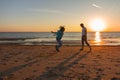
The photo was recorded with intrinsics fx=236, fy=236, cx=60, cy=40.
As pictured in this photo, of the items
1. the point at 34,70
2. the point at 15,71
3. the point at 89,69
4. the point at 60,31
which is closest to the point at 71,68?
the point at 89,69

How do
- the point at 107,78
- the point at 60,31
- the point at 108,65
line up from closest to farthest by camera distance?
the point at 107,78 → the point at 108,65 → the point at 60,31

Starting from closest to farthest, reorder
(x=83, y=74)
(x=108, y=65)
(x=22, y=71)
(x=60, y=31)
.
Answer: (x=83, y=74) < (x=22, y=71) < (x=108, y=65) < (x=60, y=31)

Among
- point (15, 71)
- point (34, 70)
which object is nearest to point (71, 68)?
point (34, 70)

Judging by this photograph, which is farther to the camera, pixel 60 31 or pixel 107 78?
pixel 60 31

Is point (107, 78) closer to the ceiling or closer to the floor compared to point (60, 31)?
closer to the floor

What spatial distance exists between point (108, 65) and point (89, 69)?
51.3 inches

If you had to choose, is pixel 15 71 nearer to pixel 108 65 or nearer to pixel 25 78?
pixel 25 78

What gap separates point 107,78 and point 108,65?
7.79 ft

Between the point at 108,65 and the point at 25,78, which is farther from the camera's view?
the point at 108,65

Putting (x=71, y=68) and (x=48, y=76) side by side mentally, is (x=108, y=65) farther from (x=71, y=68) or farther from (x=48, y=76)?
(x=48, y=76)

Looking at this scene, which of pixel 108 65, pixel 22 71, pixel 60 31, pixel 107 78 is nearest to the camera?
pixel 107 78

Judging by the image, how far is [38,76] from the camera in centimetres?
817

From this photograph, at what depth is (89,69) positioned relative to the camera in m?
9.32

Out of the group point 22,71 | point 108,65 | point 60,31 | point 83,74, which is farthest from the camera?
point 60,31
